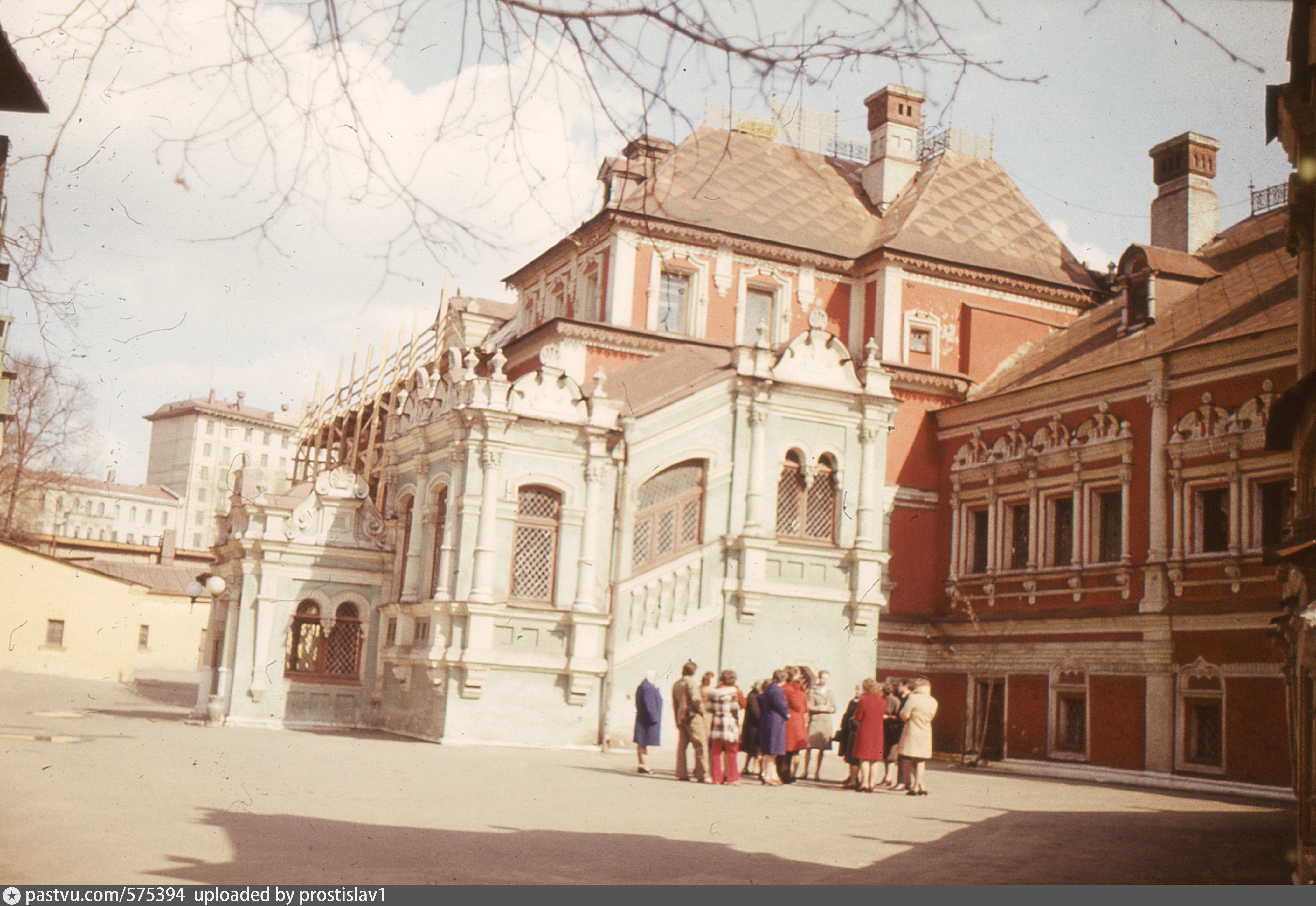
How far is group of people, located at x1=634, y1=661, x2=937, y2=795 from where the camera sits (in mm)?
14602

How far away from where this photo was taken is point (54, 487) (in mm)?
21172

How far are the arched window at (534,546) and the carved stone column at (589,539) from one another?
1.23 feet

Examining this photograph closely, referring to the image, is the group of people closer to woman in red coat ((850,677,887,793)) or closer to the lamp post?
A: woman in red coat ((850,677,887,793))

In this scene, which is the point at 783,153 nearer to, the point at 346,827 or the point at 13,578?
the point at 13,578

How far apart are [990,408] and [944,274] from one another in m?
3.48

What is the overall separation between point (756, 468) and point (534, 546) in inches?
142

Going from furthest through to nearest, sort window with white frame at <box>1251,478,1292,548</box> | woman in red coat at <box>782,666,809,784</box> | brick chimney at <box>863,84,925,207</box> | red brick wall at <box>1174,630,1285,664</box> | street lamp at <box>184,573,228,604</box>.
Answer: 1. brick chimney at <box>863,84,925,207</box>
2. street lamp at <box>184,573,228,604</box>
3. window with white frame at <box>1251,478,1292,548</box>
4. red brick wall at <box>1174,630,1285,664</box>
5. woman in red coat at <box>782,666,809,784</box>

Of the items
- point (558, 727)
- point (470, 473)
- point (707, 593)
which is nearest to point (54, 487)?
point (470, 473)

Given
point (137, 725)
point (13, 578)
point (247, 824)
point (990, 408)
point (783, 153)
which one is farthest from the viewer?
point (783, 153)

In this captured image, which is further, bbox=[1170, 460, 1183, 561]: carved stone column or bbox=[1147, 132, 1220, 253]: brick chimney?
bbox=[1147, 132, 1220, 253]: brick chimney

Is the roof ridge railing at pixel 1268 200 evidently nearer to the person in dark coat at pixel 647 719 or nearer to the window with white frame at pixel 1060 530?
the window with white frame at pixel 1060 530

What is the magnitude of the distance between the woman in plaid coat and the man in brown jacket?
9 centimetres

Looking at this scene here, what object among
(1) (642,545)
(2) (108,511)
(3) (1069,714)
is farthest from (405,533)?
(2) (108,511)

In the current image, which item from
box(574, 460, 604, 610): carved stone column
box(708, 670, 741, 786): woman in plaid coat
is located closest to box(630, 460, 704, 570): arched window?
box(574, 460, 604, 610): carved stone column
